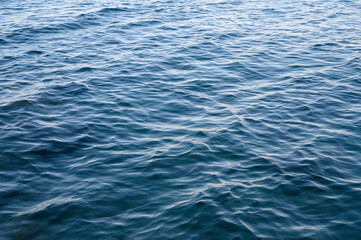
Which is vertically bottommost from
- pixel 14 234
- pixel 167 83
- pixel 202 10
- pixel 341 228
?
pixel 202 10

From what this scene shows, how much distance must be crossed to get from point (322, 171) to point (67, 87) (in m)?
10.7

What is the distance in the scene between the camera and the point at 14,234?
832 cm

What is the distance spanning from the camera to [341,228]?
8.60m

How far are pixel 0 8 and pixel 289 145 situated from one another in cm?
2752

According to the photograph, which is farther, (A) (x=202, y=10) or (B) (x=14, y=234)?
(A) (x=202, y=10)

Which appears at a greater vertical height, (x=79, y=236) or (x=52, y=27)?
(x=79, y=236)

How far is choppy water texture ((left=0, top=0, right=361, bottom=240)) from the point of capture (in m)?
8.88

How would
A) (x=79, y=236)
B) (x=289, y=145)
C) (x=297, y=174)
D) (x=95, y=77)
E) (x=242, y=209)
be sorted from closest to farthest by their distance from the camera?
1. (x=79, y=236)
2. (x=242, y=209)
3. (x=297, y=174)
4. (x=289, y=145)
5. (x=95, y=77)

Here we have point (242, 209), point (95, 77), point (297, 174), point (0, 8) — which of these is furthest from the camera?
point (0, 8)

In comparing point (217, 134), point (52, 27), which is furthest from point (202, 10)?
point (217, 134)

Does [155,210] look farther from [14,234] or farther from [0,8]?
[0,8]

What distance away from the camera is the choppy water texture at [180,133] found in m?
8.88

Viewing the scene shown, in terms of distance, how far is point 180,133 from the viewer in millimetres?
12547

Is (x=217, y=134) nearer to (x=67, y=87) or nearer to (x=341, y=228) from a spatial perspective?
(x=341, y=228)
